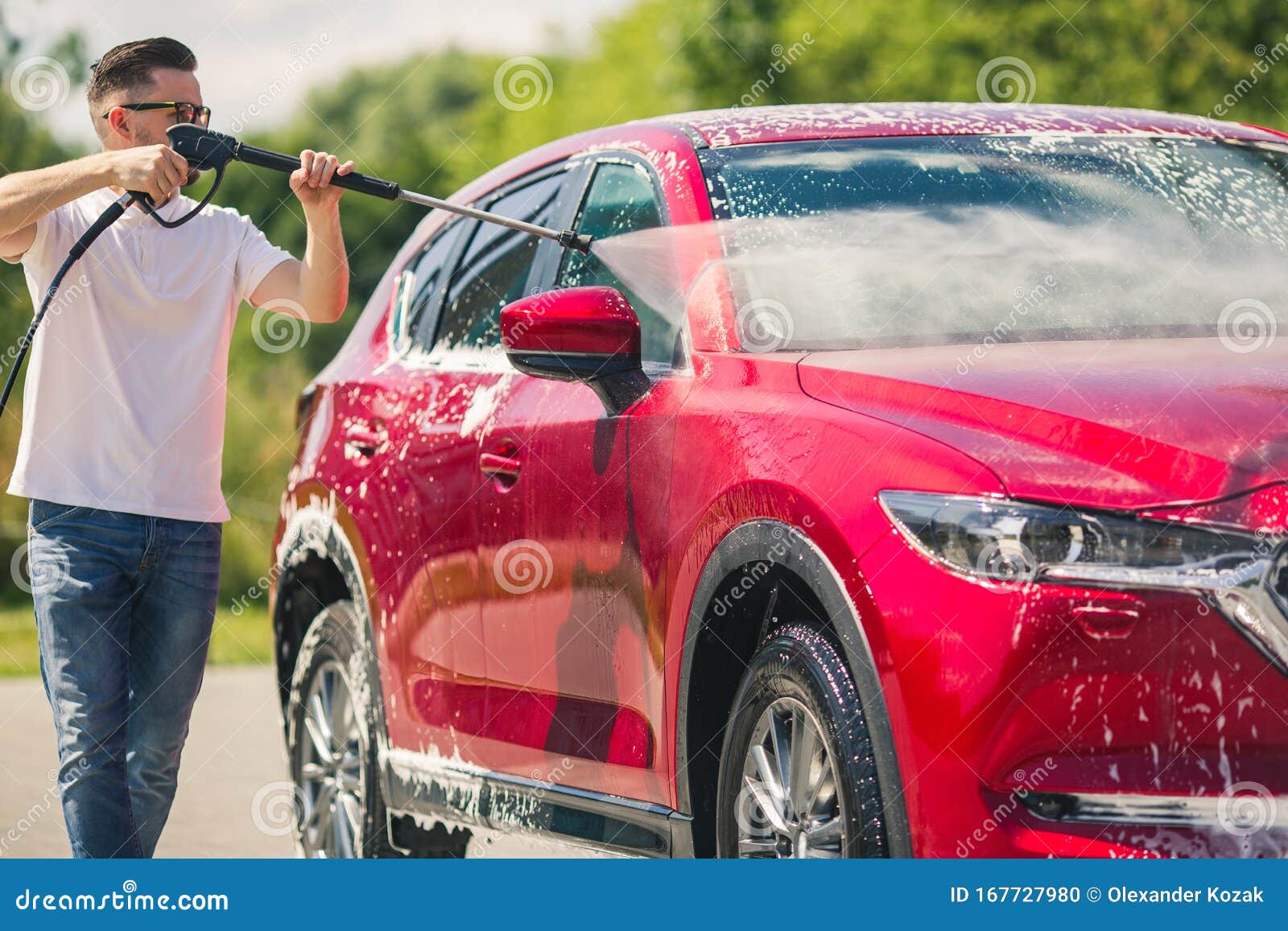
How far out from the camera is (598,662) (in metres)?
4.46

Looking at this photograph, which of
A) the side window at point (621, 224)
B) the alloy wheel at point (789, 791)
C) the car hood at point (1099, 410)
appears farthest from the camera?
the side window at point (621, 224)

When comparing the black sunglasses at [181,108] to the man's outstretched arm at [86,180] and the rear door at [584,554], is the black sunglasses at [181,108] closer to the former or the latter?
the man's outstretched arm at [86,180]

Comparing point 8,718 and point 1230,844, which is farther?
point 8,718

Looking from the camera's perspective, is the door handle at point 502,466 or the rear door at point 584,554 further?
the door handle at point 502,466

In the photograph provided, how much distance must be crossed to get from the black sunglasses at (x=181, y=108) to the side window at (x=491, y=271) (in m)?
0.90

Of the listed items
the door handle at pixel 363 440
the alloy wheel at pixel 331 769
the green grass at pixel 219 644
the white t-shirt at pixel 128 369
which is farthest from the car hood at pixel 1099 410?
the green grass at pixel 219 644

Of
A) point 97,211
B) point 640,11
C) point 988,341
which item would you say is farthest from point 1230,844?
point 640,11

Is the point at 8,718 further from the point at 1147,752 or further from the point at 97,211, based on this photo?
the point at 1147,752

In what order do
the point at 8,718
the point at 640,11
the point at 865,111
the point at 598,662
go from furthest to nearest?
the point at 640,11, the point at 8,718, the point at 865,111, the point at 598,662

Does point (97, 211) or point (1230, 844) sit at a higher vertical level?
point (97, 211)

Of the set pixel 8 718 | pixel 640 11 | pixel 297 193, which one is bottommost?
pixel 297 193

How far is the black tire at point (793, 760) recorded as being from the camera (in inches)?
134

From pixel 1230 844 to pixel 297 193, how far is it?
2530 millimetres
